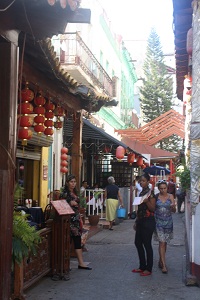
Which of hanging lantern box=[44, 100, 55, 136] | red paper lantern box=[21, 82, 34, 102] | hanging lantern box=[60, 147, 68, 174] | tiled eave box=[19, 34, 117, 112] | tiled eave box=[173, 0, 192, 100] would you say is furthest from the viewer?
hanging lantern box=[60, 147, 68, 174]

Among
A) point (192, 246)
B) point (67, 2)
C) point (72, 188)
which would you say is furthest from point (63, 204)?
point (67, 2)

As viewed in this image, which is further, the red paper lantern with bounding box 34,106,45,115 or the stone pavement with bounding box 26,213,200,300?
the red paper lantern with bounding box 34,106,45,115

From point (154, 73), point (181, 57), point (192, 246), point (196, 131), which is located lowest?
point (192, 246)

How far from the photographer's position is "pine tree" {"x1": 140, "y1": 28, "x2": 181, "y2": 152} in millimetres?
42938

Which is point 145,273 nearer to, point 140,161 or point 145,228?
point 145,228

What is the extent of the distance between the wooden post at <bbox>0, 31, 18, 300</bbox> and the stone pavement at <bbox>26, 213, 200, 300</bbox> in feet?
5.86

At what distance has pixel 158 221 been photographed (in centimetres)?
865

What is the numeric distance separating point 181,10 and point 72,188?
15.1 ft

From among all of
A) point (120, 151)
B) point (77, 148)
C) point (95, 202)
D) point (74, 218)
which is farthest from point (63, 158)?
point (74, 218)

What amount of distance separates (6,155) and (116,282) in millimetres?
3541

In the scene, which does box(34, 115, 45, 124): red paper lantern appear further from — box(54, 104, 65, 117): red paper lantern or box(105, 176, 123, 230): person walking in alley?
box(105, 176, 123, 230): person walking in alley

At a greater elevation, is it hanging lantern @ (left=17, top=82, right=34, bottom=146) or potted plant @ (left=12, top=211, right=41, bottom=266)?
hanging lantern @ (left=17, top=82, right=34, bottom=146)

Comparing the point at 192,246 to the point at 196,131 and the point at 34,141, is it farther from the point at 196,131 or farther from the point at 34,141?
the point at 34,141

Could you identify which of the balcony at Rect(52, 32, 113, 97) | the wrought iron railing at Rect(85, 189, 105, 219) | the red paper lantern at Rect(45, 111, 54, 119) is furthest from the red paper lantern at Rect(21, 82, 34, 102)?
the wrought iron railing at Rect(85, 189, 105, 219)
